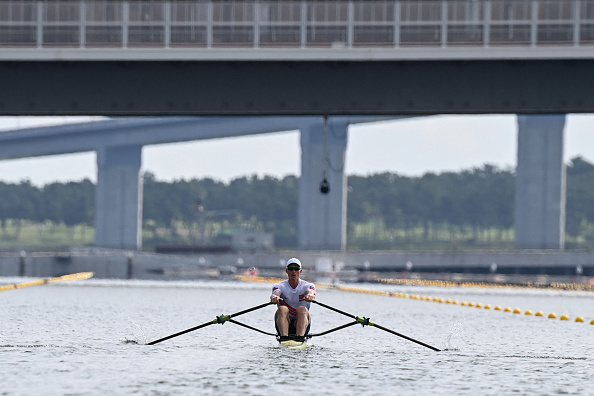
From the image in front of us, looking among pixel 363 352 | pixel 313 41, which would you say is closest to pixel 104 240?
pixel 313 41

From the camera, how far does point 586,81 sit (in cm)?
3744

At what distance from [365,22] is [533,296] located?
1033 inches

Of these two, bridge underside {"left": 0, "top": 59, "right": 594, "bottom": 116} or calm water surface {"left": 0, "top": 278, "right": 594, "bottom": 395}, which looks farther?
bridge underside {"left": 0, "top": 59, "right": 594, "bottom": 116}

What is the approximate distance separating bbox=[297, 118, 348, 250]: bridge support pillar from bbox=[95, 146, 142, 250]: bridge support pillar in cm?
2121

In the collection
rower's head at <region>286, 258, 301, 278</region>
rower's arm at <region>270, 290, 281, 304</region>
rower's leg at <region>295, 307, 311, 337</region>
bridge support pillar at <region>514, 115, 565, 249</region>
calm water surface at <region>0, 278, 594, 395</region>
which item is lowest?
calm water surface at <region>0, 278, 594, 395</region>

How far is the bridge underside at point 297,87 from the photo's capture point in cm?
3756

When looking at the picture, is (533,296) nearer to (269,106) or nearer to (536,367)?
(269,106)

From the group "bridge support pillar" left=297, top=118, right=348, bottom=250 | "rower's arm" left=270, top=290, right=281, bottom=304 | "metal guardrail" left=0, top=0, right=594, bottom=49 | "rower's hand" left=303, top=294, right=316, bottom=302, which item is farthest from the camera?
"bridge support pillar" left=297, top=118, right=348, bottom=250

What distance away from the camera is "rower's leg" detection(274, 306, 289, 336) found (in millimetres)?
24717

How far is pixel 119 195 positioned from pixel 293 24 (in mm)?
101318

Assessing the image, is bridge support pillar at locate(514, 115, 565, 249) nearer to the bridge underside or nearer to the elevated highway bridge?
the elevated highway bridge

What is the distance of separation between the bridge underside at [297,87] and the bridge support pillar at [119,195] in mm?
99752

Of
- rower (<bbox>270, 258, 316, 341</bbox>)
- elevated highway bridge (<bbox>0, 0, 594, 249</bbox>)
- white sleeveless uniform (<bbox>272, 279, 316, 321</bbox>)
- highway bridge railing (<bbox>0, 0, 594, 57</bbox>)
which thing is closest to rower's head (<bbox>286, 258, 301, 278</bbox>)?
rower (<bbox>270, 258, 316, 341</bbox>)

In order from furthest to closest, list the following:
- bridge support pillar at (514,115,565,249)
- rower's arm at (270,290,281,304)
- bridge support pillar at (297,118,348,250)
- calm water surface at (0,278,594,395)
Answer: bridge support pillar at (297,118,348,250) < bridge support pillar at (514,115,565,249) < rower's arm at (270,290,281,304) < calm water surface at (0,278,594,395)
